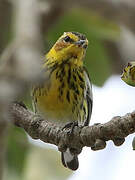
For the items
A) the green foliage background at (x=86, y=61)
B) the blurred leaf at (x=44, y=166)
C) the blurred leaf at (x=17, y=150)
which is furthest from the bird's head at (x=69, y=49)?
the blurred leaf at (x=17, y=150)

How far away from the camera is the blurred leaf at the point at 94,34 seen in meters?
2.72

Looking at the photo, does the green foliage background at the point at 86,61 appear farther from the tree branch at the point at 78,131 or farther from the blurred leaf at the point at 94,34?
the tree branch at the point at 78,131

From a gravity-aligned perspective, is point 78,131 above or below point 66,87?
above

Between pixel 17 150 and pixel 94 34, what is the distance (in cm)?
86

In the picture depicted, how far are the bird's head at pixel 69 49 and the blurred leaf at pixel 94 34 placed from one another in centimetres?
68

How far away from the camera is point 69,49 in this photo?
368cm

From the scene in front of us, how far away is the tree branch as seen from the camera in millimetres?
1725

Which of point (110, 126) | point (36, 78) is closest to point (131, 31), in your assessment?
point (110, 126)

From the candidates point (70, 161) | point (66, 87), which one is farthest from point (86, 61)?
point (70, 161)

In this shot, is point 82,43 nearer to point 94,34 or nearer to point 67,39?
point 67,39

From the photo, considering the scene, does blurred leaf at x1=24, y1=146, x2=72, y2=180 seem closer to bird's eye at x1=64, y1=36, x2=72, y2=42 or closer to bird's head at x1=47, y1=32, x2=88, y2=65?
bird's head at x1=47, y1=32, x2=88, y2=65

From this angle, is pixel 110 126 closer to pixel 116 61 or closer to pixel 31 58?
pixel 31 58

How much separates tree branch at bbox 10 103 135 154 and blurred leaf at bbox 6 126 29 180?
426mm

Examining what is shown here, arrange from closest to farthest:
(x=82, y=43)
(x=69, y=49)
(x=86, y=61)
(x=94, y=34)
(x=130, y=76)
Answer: (x=130, y=76) < (x=94, y=34) < (x=86, y=61) < (x=82, y=43) < (x=69, y=49)
